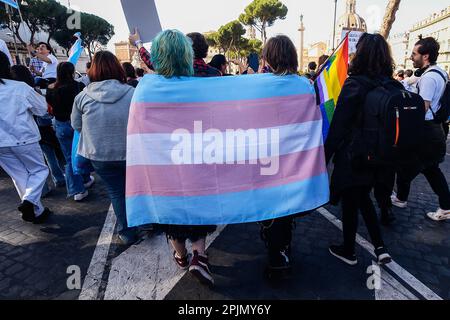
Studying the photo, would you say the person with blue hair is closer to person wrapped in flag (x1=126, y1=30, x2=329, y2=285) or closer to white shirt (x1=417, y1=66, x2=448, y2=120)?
person wrapped in flag (x1=126, y1=30, x2=329, y2=285)

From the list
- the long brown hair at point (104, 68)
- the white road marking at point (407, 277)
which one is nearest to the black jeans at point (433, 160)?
the white road marking at point (407, 277)

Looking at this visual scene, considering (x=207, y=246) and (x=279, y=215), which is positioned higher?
(x=279, y=215)

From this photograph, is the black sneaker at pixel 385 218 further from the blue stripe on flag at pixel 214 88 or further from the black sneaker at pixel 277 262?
the blue stripe on flag at pixel 214 88

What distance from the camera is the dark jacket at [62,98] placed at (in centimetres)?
407

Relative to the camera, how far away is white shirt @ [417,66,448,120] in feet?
11.1

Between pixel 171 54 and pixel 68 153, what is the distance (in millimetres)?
3158

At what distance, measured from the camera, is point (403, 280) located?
265 cm

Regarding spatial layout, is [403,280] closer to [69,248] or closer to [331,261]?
[331,261]

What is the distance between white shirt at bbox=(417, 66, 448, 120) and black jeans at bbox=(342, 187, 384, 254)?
1.60 m

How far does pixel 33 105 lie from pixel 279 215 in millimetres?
3267

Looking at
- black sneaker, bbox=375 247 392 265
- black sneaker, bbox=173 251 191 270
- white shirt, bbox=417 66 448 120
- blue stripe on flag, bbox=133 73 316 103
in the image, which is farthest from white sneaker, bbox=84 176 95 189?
white shirt, bbox=417 66 448 120

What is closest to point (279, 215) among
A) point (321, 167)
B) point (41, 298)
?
point (321, 167)

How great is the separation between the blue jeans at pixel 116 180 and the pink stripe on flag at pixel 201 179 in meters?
0.80

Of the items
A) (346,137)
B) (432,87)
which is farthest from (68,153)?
(432,87)
